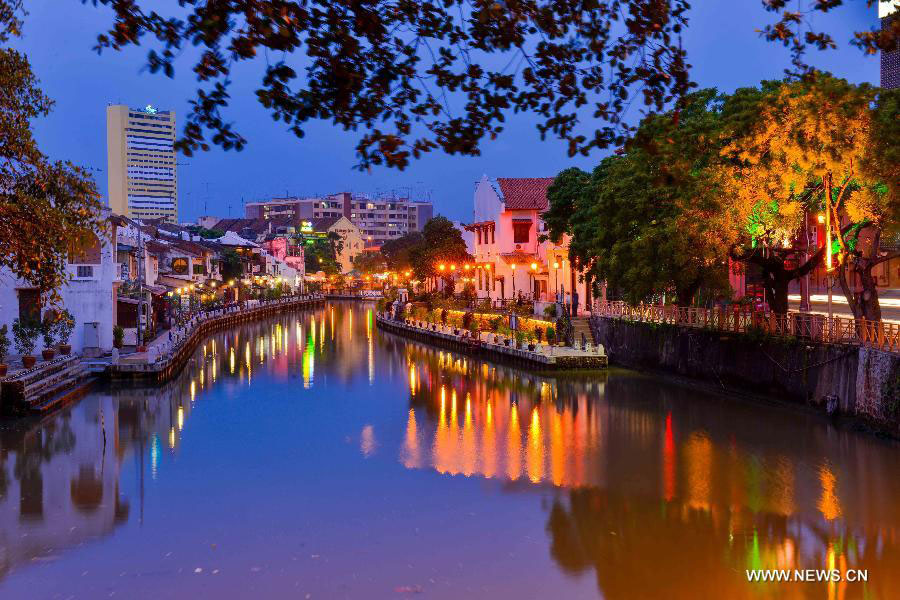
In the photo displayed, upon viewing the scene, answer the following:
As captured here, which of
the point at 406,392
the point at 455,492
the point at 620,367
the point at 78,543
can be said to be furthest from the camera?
the point at 620,367

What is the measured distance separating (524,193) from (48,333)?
32.7 m

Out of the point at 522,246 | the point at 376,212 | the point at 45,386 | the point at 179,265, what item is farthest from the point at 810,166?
the point at 376,212

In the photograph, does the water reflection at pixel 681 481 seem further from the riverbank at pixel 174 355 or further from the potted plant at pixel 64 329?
the potted plant at pixel 64 329

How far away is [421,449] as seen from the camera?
891 inches

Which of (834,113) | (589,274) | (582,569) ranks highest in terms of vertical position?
(834,113)

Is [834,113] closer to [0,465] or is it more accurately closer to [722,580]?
[722,580]

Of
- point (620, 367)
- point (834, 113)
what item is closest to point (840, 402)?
point (834, 113)

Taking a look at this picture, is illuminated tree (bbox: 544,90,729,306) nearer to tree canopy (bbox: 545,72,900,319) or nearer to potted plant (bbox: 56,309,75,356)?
tree canopy (bbox: 545,72,900,319)

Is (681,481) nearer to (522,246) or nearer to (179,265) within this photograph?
(522,246)

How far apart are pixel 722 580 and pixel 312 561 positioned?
6.37m

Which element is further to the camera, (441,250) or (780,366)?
(441,250)

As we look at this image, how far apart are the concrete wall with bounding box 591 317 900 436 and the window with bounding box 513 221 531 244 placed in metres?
19.7

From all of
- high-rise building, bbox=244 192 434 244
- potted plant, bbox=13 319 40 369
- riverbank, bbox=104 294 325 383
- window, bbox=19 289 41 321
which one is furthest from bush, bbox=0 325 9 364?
high-rise building, bbox=244 192 434 244

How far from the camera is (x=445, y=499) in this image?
17.4m
